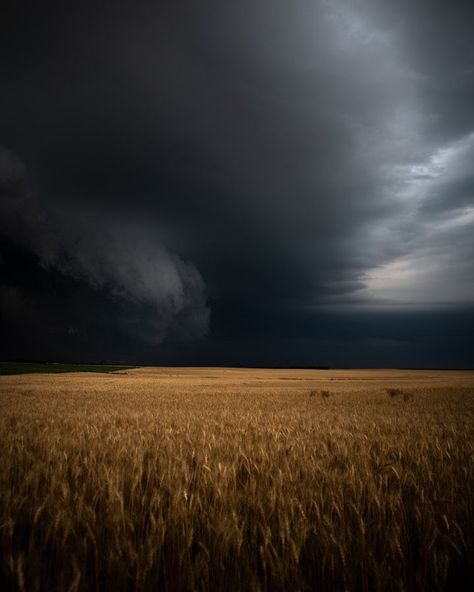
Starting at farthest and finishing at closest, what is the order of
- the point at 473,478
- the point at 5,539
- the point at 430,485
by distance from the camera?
the point at 473,478, the point at 430,485, the point at 5,539

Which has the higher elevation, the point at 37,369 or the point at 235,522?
the point at 235,522

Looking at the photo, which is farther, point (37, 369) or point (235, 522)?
point (37, 369)

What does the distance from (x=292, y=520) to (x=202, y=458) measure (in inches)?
87.0

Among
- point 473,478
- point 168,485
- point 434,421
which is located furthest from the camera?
point 434,421

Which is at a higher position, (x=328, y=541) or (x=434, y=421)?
(x=328, y=541)

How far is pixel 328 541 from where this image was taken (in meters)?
2.10

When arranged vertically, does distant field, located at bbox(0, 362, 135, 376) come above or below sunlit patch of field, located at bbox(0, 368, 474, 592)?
below

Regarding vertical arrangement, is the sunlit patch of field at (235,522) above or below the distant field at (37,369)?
above

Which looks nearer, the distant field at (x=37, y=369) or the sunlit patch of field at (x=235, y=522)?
the sunlit patch of field at (x=235, y=522)

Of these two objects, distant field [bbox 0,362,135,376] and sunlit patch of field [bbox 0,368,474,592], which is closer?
sunlit patch of field [bbox 0,368,474,592]

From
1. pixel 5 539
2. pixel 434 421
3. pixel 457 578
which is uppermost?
pixel 5 539

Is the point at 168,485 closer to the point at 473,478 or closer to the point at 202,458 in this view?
the point at 202,458

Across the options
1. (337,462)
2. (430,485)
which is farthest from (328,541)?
(337,462)

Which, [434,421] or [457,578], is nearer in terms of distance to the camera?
[457,578]
